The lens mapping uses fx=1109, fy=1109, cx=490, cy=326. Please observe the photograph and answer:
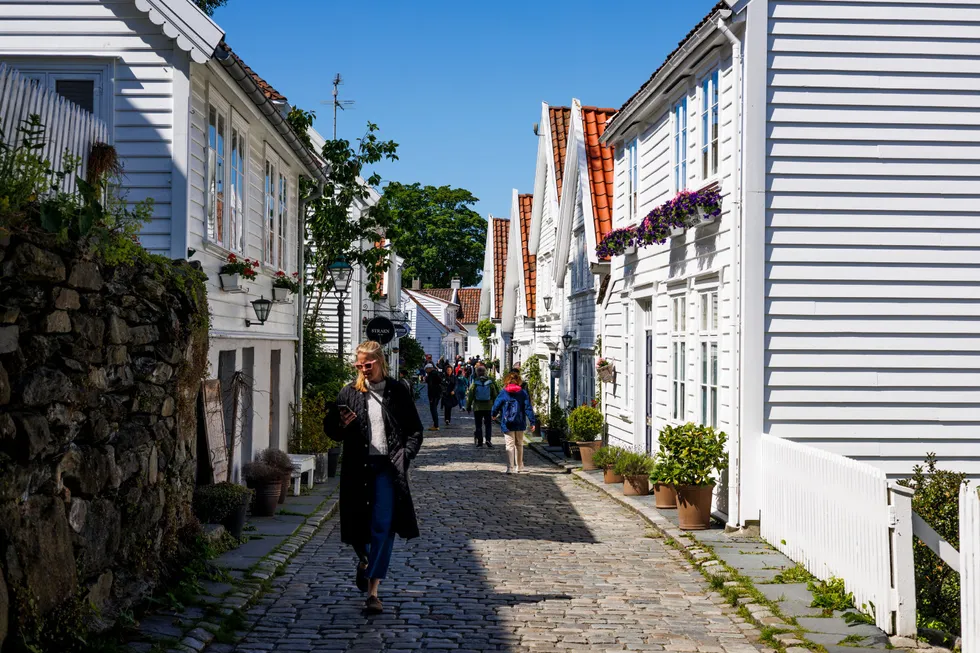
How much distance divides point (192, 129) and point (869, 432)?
7749 mm

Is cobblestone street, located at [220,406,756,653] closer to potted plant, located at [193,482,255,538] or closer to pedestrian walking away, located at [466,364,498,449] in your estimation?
potted plant, located at [193,482,255,538]

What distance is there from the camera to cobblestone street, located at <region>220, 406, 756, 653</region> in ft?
24.5

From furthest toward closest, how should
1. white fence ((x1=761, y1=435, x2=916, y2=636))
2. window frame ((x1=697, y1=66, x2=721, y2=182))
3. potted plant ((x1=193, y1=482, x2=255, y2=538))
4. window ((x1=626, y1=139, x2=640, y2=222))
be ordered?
1. window ((x1=626, y1=139, x2=640, y2=222))
2. window frame ((x1=697, y1=66, x2=721, y2=182))
3. potted plant ((x1=193, y1=482, x2=255, y2=538))
4. white fence ((x1=761, y1=435, x2=916, y2=636))

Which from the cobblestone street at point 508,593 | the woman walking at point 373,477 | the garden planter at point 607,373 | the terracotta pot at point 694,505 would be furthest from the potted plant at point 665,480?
the garden planter at point 607,373

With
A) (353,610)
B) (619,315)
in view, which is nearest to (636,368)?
(619,315)

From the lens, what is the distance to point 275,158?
16641mm

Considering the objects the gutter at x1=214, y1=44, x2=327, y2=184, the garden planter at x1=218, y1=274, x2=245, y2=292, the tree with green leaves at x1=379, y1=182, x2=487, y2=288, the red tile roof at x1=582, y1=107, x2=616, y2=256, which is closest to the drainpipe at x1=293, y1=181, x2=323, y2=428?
the gutter at x1=214, y1=44, x2=327, y2=184

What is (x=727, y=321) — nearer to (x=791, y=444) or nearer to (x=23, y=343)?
(x=791, y=444)

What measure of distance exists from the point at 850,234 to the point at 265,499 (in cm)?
720

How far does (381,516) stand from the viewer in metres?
8.26

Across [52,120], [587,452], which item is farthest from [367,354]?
[587,452]

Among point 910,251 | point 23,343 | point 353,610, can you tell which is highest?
point 910,251

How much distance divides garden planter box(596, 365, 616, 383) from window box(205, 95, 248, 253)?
7.83 metres

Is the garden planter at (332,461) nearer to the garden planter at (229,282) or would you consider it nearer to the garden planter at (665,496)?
the garden planter at (229,282)
